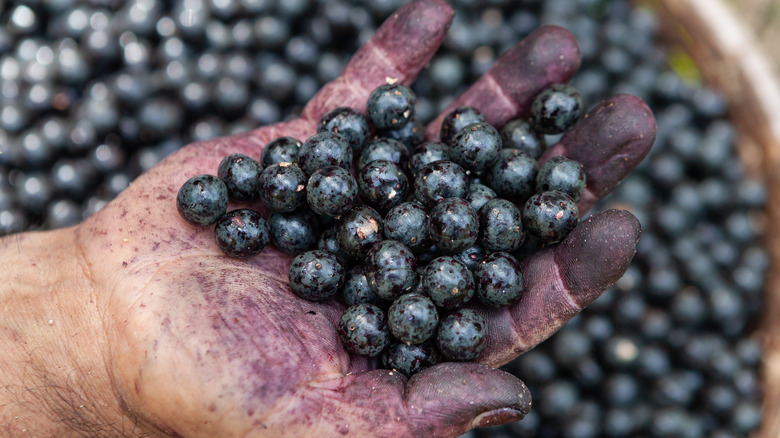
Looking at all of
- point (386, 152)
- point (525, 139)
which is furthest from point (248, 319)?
point (525, 139)

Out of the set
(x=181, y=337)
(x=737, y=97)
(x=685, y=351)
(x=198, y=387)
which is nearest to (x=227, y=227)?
(x=181, y=337)

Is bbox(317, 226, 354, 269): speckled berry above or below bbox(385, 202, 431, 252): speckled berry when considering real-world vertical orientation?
below

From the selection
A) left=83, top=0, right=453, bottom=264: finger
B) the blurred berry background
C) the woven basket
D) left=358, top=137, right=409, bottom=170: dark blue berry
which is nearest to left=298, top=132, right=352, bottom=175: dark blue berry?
left=358, top=137, right=409, bottom=170: dark blue berry

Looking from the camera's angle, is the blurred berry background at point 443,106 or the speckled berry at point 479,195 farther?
the blurred berry background at point 443,106

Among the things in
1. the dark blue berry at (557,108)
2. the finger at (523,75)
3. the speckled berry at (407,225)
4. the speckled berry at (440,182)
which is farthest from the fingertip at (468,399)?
the finger at (523,75)

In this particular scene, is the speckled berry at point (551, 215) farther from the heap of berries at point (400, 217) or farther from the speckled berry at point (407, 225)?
the speckled berry at point (407, 225)

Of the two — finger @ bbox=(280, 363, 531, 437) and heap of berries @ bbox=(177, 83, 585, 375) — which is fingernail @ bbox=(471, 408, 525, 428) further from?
heap of berries @ bbox=(177, 83, 585, 375)
